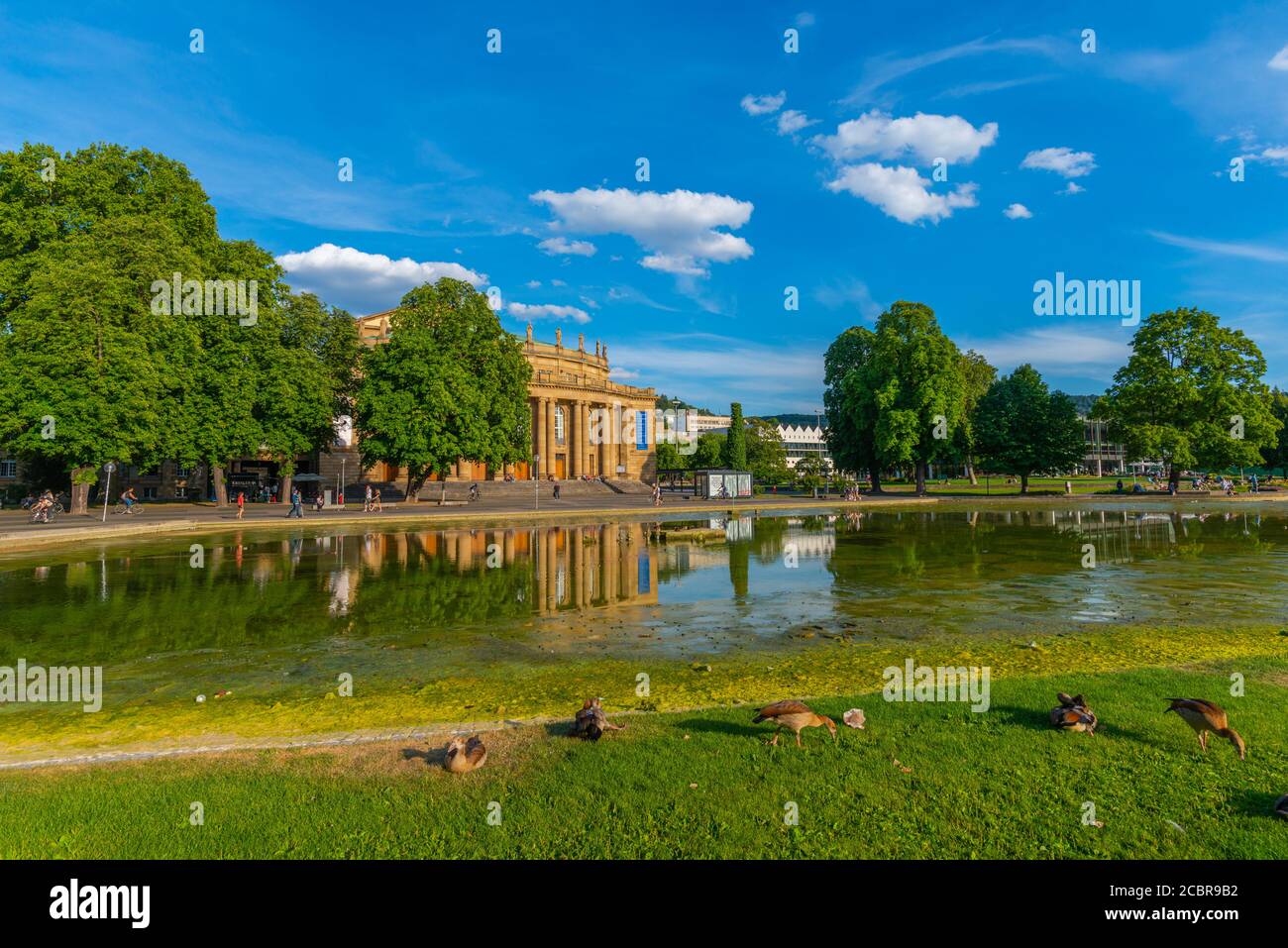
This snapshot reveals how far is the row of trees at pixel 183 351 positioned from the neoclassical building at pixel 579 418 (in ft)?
78.8

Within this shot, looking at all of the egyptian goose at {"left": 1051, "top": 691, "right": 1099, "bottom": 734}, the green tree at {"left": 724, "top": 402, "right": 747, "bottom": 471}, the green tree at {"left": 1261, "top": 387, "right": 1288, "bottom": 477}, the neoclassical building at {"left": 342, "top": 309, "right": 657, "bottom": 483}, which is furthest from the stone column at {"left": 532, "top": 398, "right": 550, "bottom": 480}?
the green tree at {"left": 1261, "top": 387, "right": 1288, "bottom": 477}

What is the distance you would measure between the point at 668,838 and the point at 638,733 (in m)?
2.16

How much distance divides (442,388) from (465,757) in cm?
4503

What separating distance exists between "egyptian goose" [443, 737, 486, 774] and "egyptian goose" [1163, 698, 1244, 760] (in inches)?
260

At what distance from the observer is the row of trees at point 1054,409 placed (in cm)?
5756

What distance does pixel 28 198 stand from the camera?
1596 inches

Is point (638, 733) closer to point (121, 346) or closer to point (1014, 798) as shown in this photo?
point (1014, 798)

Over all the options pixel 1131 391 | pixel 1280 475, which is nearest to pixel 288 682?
pixel 1131 391

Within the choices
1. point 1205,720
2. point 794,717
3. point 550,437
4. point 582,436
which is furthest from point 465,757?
point 582,436

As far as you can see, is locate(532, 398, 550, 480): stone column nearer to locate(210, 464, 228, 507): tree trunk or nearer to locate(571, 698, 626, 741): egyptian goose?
locate(210, 464, 228, 507): tree trunk

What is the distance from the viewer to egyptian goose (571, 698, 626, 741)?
688 centimetres

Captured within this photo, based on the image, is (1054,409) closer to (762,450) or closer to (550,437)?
(762,450)

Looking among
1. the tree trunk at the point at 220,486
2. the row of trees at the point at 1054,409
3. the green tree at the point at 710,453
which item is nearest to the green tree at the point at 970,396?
the row of trees at the point at 1054,409

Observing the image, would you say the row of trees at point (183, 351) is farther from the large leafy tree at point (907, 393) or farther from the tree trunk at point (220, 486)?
the large leafy tree at point (907, 393)
